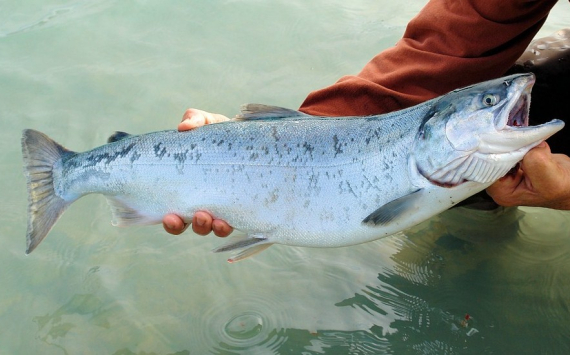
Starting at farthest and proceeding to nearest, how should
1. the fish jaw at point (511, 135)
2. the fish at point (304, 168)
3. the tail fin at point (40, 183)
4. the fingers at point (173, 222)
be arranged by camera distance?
the tail fin at point (40, 183), the fingers at point (173, 222), the fish at point (304, 168), the fish jaw at point (511, 135)

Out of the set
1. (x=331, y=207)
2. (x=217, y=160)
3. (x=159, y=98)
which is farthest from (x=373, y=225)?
(x=159, y=98)

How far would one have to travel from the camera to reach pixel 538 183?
9.28 ft

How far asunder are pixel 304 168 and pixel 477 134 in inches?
32.5

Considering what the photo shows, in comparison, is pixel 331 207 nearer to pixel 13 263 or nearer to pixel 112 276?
pixel 112 276

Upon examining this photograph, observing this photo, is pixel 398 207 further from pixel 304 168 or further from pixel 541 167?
pixel 541 167

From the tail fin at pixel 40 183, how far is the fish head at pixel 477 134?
1.95m

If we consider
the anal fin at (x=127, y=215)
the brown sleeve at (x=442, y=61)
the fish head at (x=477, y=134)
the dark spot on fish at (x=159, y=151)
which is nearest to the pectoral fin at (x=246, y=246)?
the anal fin at (x=127, y=215)

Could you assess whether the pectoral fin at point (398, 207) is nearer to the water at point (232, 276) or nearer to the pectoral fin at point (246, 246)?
the pectoral fin at point (246, 246)

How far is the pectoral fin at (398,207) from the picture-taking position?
9.23ft

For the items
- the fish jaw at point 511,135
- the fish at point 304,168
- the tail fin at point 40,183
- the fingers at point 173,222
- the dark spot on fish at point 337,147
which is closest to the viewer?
the fish jaw at point 511,135

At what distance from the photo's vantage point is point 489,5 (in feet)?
11.9

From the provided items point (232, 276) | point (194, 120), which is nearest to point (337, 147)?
point (194, 120)

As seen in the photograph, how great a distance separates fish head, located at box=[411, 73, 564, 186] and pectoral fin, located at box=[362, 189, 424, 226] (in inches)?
4.2

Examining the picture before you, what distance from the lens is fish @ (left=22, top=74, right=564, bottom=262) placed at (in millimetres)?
2746
